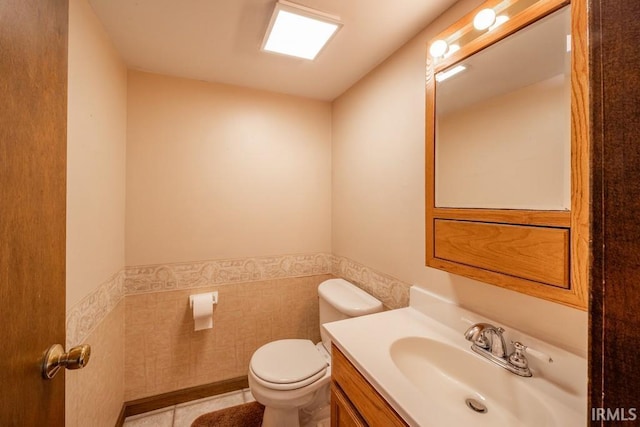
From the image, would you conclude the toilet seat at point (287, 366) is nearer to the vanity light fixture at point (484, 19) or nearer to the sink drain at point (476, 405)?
the sink drain at point (476, 405)

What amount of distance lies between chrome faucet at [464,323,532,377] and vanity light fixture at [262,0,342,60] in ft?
4.66

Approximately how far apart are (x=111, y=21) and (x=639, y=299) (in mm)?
1946

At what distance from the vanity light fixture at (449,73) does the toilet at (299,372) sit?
1183mm

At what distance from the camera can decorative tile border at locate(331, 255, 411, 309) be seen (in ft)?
4.77

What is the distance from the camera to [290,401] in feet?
4.42

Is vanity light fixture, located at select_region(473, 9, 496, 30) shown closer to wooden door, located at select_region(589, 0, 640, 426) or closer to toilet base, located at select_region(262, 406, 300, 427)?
wooden door, located at select_region(589, 0, 640, 426)

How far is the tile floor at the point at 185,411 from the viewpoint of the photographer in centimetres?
164

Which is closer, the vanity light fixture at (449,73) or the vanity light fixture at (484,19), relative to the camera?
the vanity light fixture at (484,19)

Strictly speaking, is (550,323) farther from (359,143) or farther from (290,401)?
(359,143)

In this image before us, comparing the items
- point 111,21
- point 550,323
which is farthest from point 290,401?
point 111,21

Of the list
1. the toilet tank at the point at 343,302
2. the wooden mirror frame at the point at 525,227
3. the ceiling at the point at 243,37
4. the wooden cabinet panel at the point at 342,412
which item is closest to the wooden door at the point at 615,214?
the wooden mirror frame at the point at 525,227

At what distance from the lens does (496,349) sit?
36.1 inches

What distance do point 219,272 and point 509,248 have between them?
1.73 metres

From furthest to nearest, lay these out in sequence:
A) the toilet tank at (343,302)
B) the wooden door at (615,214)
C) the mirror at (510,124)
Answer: the toilet tank at (343,302)
the mirror at (510,124)
the wooden door at (615,214)
